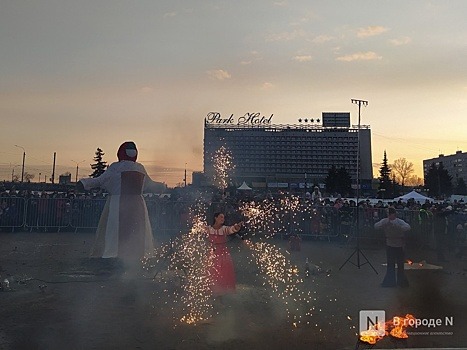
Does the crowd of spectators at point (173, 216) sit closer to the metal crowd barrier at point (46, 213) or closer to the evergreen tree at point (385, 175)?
the metal crowd barrier at point (46, 213)

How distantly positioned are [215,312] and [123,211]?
345cm

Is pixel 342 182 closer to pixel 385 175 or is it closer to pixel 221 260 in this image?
pixel 385 175

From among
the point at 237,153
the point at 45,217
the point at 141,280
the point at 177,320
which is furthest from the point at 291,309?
the point at 237,153

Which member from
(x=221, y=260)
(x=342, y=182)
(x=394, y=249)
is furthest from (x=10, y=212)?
(x=342, y=182)

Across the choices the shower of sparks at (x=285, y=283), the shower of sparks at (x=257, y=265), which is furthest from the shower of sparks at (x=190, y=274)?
the shower of sparks at (x=285, y=283)

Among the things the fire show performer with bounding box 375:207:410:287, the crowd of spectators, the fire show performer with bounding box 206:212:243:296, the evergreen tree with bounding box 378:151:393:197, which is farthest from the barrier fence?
the evergreen tree with bounding box 378:151:393:197

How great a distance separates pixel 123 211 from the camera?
335 inches

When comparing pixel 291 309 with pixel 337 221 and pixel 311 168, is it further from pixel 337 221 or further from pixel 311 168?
pixel 311 168

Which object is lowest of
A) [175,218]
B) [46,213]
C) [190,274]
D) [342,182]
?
[190,274]

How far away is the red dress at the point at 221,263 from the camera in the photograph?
6918 mm

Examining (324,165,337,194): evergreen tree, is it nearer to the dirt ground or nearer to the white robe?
the dirt ground

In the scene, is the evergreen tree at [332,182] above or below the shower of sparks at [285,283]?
above

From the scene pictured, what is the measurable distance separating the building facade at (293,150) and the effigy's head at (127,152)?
327 ft

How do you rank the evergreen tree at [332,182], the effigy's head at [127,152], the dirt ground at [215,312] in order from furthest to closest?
the evergreen tree at [332,182] < the effigy's head at [127,152] < the dirt ground at [215,312]
